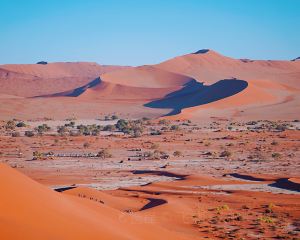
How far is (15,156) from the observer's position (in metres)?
30.0

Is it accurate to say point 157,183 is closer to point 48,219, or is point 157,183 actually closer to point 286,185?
point 286,185

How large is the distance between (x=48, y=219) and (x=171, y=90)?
11301 cm

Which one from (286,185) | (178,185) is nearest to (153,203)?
(178,185)

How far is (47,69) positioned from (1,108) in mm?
113560

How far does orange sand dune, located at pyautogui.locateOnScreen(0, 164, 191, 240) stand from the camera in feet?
25.5

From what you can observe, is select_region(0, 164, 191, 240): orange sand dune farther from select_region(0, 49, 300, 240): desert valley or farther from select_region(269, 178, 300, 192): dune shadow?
select_region(269, 178, 300, 192): dune shadow

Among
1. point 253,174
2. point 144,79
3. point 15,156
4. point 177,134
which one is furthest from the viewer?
point 144,79

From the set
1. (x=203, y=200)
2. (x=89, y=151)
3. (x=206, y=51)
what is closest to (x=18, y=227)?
(x=203, y=200)

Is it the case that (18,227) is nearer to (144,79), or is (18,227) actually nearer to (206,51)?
(144,79)

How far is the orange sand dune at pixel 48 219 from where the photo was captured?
7.77 metres

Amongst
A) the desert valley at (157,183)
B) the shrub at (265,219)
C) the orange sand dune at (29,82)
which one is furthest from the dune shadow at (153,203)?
the orange sand dune at (29,82)

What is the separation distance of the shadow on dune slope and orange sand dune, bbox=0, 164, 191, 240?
75511 millimetres

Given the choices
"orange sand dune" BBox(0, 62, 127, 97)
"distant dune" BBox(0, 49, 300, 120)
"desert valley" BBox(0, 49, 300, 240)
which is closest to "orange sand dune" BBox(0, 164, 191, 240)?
"desert valley" BBox(0, 49, 300, 240)

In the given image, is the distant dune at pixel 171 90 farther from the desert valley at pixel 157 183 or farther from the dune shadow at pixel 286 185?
the dune shadow at pixel 286 185
